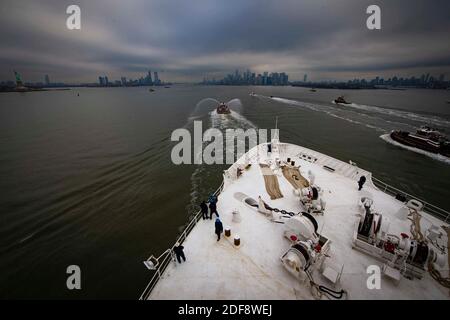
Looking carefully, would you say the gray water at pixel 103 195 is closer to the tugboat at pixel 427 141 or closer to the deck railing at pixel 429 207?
the deck railing at pixel 429 207

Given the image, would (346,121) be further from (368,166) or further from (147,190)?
(147,190)

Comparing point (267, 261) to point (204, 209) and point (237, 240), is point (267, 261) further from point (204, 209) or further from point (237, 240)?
point (204, 209)

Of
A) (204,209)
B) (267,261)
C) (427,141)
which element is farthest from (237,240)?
(427,141)

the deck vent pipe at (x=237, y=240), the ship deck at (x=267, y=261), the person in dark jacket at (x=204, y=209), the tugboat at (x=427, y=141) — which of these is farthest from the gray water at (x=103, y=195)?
the deck vent pipe at (x=237, y=240)

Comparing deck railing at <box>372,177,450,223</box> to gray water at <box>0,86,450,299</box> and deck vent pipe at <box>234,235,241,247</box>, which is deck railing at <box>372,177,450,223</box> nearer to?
gray water at <box>0,86,450,299</box>

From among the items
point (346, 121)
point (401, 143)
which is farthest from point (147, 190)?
point (346, 121)
